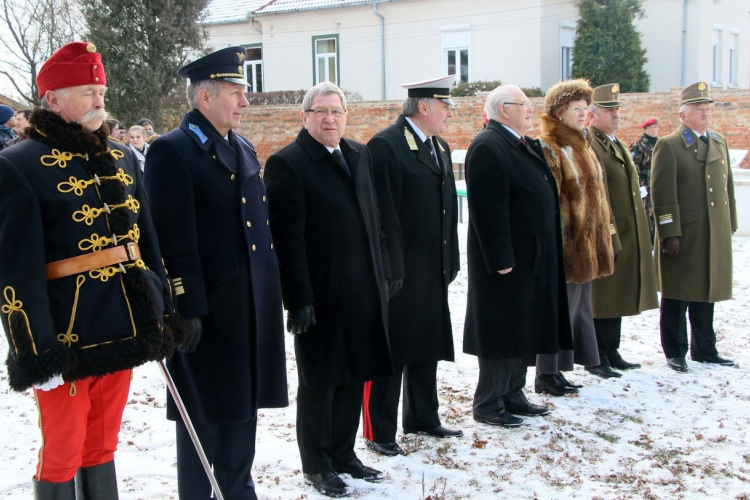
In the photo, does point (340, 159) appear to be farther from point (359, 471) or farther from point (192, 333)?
point (359, 471)

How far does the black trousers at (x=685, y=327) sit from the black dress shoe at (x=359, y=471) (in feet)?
10.2

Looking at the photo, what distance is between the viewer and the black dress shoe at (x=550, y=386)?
5480mm

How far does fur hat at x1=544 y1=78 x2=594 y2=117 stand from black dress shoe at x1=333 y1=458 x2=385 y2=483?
9.34 ft

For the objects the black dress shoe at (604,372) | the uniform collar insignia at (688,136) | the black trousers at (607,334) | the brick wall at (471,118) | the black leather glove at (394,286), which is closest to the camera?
the black leather glove at (394,286)

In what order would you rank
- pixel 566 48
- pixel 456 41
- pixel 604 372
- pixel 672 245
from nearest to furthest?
pixel 604 372 → pixel 672 245 → pixel 566 48 → pixel 456 41

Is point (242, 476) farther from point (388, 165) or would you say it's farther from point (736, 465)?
point (736, 465)

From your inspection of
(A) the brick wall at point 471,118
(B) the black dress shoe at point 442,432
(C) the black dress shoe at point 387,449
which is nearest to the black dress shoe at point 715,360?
(B) the black dress shoe at point 442,432

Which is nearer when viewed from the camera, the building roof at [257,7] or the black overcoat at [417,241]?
the black overcoat at [417,241]

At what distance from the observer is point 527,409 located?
5074 mm

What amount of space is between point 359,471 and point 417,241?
1328 mm

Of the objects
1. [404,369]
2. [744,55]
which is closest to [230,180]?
[404,369]

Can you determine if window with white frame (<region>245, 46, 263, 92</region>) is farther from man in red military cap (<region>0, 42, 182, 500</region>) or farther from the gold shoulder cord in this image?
the gold shoulder cord

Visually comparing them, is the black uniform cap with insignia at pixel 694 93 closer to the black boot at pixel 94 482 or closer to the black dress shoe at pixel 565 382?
the black dress shoe at pixel 565 382

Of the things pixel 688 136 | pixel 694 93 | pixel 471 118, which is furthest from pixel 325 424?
pixel 471 118
